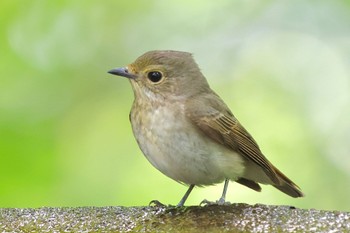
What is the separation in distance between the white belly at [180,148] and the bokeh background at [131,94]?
5.53 feet

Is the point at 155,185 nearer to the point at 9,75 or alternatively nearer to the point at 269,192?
the point at 269,192

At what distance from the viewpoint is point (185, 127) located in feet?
14.4

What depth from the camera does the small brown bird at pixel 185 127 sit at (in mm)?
4367

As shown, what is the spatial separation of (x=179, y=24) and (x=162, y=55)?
3.18m

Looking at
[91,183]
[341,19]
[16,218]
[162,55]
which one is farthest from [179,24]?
[16,218]

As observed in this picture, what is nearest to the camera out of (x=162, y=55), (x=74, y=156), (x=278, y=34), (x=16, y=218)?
(x=16, y=218)

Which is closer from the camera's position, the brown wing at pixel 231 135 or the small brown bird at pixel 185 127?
the small brown bird at pixel 185 127

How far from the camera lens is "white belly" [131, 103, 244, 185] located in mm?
4344

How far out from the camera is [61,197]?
621 centimetres

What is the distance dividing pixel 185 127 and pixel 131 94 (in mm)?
2972

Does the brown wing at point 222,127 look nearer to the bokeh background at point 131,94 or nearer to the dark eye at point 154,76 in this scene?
the dark eye at point 154,76

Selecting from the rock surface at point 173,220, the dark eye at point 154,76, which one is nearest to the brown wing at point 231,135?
the dark eye at point 154,76

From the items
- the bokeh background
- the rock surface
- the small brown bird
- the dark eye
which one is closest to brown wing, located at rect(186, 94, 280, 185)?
the small brown bird

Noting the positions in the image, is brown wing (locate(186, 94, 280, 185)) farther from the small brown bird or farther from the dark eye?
the dark eye
